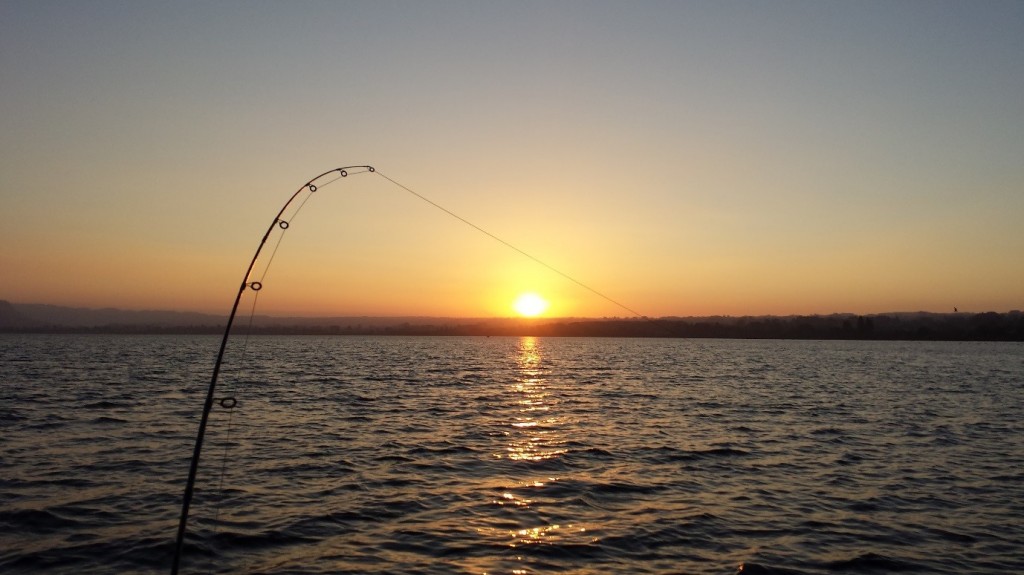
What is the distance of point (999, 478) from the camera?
58.4ft

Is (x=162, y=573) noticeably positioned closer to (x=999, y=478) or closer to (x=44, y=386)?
(x=999, y=478)

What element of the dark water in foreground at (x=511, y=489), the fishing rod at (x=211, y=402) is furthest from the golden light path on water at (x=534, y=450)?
the fishing rod at (x=211, y=402)

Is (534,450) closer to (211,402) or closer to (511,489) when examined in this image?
(511,489)

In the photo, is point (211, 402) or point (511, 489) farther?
point (511, 489)

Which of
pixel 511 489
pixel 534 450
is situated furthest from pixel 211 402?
pixel 534 450

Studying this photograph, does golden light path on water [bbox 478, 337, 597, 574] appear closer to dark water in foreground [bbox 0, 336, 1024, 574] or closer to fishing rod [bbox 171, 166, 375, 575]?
dark water in foreground [bbox 0, 336, 1024, 574]

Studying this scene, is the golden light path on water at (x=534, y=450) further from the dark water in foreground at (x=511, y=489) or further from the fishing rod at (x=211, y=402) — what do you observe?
the fishing rod at (x=211, y=402)

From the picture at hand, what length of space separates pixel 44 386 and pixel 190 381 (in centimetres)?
802

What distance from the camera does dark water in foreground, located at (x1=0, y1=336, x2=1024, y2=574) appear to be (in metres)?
11.4

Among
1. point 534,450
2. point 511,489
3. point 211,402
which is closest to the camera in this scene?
point 211,402

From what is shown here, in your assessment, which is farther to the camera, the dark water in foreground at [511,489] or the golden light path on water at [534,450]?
the golden light path on water at [534,450]

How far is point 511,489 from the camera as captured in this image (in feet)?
52.7

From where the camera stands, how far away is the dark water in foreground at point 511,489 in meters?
11.4

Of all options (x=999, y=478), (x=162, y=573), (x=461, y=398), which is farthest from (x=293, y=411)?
(x=999, y=478)
